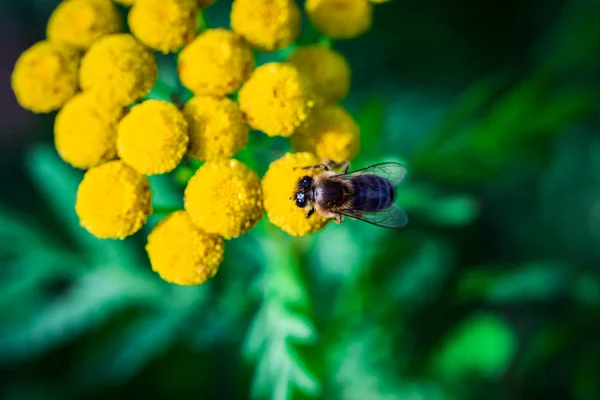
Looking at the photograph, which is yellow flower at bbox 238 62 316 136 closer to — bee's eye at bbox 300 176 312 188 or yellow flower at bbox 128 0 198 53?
bee's eye at bbox 300 176 312 188

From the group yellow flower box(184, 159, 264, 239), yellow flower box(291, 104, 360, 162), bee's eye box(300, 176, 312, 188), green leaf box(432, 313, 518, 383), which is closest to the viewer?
yellow flower box(184, 159, 264, 239)

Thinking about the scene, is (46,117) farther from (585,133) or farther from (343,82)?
(585,133)

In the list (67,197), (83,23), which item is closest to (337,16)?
(83,23)

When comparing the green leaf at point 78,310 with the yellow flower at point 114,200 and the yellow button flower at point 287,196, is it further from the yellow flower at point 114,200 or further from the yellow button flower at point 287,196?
the yellow button flower at point 287,196

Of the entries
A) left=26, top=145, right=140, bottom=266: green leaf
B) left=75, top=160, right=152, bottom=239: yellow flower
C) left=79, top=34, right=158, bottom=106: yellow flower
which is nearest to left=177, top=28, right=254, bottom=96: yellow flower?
left=79, top=34, right=158, bottom=106: yellow flower

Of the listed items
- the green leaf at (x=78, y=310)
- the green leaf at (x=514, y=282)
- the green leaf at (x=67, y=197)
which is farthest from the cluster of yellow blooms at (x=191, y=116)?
the green leaf at (x=514, y=282)

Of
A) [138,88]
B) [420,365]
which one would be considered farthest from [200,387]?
[138,88]
